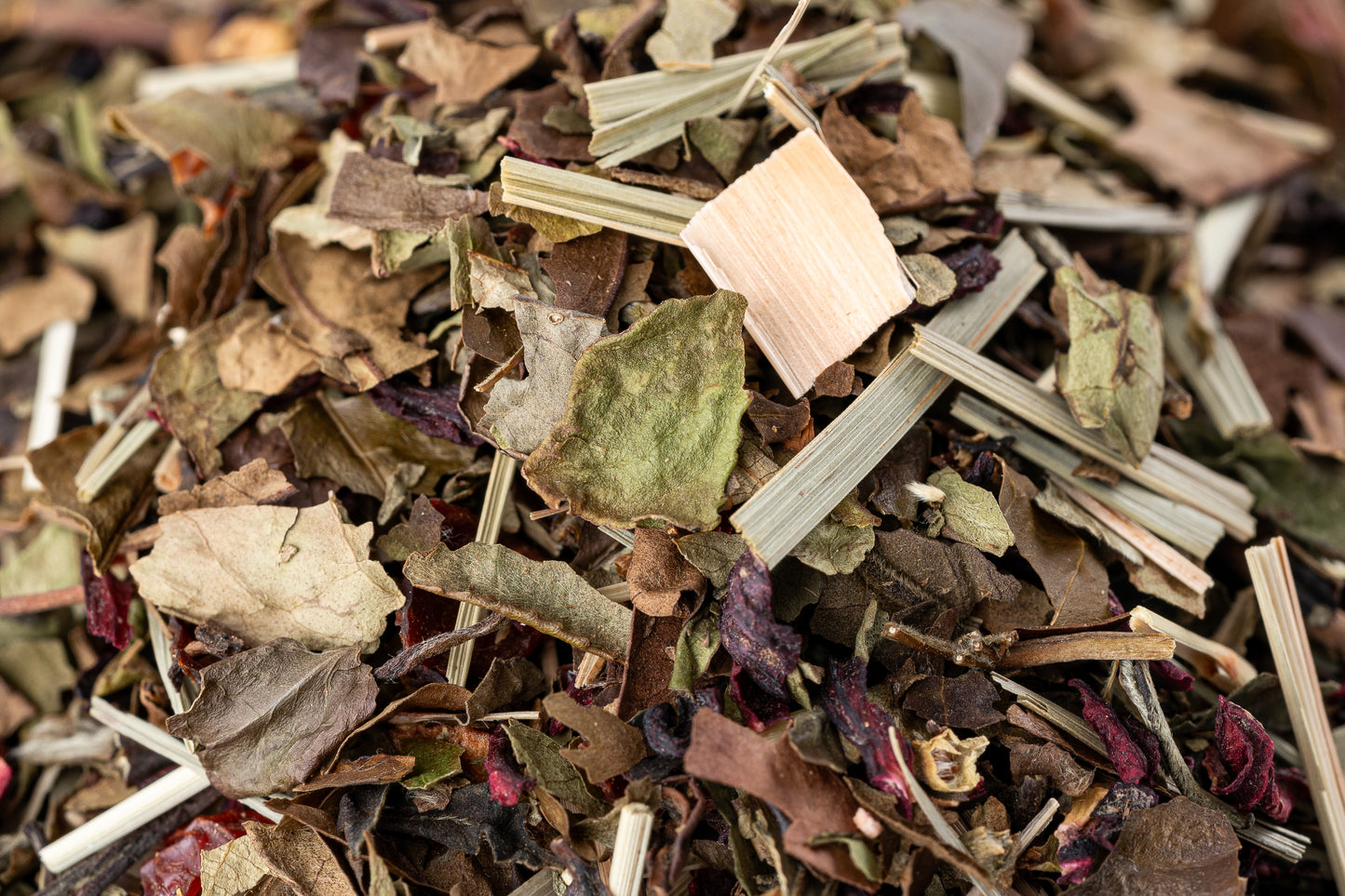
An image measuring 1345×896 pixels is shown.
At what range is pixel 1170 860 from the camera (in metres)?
1.13

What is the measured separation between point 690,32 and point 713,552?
93 centimetres

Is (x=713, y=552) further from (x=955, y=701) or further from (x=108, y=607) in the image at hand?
(x=108, y=607)

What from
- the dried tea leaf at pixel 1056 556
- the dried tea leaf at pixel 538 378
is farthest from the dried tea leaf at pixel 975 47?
the dried tea leaf at pixel 538 378

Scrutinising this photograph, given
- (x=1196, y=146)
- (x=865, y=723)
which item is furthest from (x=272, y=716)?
(x=1196, y=146)

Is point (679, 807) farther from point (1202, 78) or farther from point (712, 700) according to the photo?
point (1202, 78)

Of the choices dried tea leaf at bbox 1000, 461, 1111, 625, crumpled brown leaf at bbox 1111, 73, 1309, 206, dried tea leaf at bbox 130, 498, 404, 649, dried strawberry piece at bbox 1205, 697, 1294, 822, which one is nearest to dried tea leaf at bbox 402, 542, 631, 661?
dried tea leaf at bbox 130, 498, 404, 649

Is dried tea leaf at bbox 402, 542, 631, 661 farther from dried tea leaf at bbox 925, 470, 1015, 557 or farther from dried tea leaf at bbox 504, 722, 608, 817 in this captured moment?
dried tea leaf at bbox 925, 470, 1015, 557

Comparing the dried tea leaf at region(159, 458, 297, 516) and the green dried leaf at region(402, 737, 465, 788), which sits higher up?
the dried tea leaf at region(159, 458, 297, 516)

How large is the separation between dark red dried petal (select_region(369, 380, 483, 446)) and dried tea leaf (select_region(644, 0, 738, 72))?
666 millimetres

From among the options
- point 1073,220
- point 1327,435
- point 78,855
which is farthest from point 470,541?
point 1327,435

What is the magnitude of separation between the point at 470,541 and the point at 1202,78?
220 centimetres

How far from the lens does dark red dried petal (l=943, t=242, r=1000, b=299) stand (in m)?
1.40

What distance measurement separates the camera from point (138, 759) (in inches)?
58.6

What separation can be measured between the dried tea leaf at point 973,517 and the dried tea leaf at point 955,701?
187 mm
